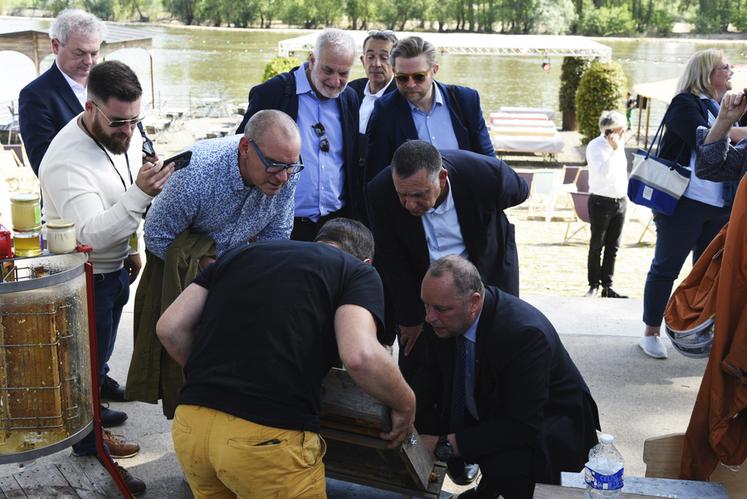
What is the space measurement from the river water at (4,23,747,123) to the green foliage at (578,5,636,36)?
2.59 meters

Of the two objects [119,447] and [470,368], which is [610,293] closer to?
[470,368]

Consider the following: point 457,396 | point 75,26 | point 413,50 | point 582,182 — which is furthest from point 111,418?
point 582,182

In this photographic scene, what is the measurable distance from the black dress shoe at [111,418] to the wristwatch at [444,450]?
5.85 ft

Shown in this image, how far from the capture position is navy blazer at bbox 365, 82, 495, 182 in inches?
179

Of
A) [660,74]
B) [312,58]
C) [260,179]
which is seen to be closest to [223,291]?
[260,179]

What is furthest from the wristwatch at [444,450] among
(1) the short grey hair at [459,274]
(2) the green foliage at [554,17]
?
(2) the green foliage at [554,17]

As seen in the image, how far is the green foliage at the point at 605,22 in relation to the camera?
67.3 m

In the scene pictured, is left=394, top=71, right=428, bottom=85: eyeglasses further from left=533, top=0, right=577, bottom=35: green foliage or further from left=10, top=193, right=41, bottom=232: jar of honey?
left=533, top=0, right=577, bottom=35: green foliage

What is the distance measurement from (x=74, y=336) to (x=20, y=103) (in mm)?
1820

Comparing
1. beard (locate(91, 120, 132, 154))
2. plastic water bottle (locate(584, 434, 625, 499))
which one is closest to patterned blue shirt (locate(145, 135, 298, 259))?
beard (locate(91, 120, 132, 154))

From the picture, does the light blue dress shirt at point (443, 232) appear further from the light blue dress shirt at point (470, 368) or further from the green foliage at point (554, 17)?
the green foliage at point (554, 17)

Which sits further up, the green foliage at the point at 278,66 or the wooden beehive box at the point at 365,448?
the green foliage at the point at 278,66

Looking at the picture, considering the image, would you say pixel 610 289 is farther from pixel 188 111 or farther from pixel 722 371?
pixel 188 111

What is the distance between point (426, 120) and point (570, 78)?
19839mm
